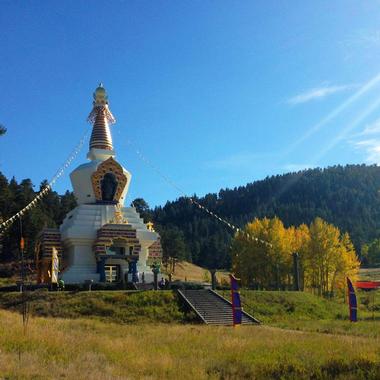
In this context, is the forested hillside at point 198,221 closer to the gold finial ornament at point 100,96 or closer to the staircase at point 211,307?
the gold finial ornament at point 100,96

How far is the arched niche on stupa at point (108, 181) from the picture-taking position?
48159mm

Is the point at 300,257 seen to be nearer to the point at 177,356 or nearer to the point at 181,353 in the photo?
the point at 181,353

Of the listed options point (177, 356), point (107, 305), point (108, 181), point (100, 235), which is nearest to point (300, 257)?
point (108, 181)

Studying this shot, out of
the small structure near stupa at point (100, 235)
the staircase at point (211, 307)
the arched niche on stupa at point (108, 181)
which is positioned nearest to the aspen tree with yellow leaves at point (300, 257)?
the small structure near stupa at point (100, 235)

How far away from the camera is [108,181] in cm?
4859

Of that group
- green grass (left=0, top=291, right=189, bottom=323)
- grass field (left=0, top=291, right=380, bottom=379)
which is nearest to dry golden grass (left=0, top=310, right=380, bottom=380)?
grass field (left=0, top=291, right=380, bottom=379)

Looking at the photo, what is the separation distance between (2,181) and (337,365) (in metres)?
78.8

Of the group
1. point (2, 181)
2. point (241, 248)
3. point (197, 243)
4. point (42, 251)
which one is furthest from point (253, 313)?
point (197, 243)

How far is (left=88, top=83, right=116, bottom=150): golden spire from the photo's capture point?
52.0 meters

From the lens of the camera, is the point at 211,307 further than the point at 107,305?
Yes

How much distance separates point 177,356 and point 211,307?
1720 centimetres

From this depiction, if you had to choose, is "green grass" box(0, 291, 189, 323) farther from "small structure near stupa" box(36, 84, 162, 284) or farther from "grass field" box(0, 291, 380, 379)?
"small structure near stupa" box(36, 84, 162, 284)

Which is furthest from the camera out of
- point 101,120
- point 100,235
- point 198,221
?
point 198,221

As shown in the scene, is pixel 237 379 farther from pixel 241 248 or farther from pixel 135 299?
pixel 241 248
